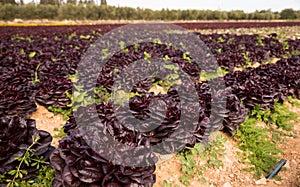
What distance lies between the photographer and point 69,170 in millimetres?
2396

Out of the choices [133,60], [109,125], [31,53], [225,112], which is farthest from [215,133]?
[31,53]

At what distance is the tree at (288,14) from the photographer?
239 feet

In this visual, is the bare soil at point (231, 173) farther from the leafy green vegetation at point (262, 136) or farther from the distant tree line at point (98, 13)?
the distant tree line at point (98, 13)

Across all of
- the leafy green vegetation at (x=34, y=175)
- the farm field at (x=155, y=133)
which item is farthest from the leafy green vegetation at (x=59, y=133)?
the leafy green vegetation at (x=34, y=175)

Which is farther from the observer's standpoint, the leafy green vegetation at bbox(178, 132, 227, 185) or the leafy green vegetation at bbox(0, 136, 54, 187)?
the leafy green vegetation at bbox(178, 132, 227, 185)

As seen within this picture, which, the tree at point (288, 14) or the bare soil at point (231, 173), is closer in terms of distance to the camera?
the bare soil at point (231, 173)

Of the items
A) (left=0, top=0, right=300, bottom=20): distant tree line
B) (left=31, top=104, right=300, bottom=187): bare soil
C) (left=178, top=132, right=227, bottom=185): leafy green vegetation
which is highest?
(left=0, top=0, right=300, bottom=20): distant tree line

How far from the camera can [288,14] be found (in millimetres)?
74500

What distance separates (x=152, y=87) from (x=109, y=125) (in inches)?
173

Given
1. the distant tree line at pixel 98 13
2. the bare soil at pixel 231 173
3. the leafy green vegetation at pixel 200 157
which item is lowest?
the bare soil at pixel 231 173

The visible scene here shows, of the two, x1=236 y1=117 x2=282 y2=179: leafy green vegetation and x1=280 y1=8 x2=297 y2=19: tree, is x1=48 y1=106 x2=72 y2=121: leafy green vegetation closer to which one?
x1=236 y1=117 x2=282 y2=179: leafy green vegetation

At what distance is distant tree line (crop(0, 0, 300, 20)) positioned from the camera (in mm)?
48941

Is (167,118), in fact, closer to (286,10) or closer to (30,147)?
(30,147)

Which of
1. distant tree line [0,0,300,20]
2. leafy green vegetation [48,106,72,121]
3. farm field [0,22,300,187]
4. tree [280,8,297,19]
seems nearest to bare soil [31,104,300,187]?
farm field [0,22,300,187]
